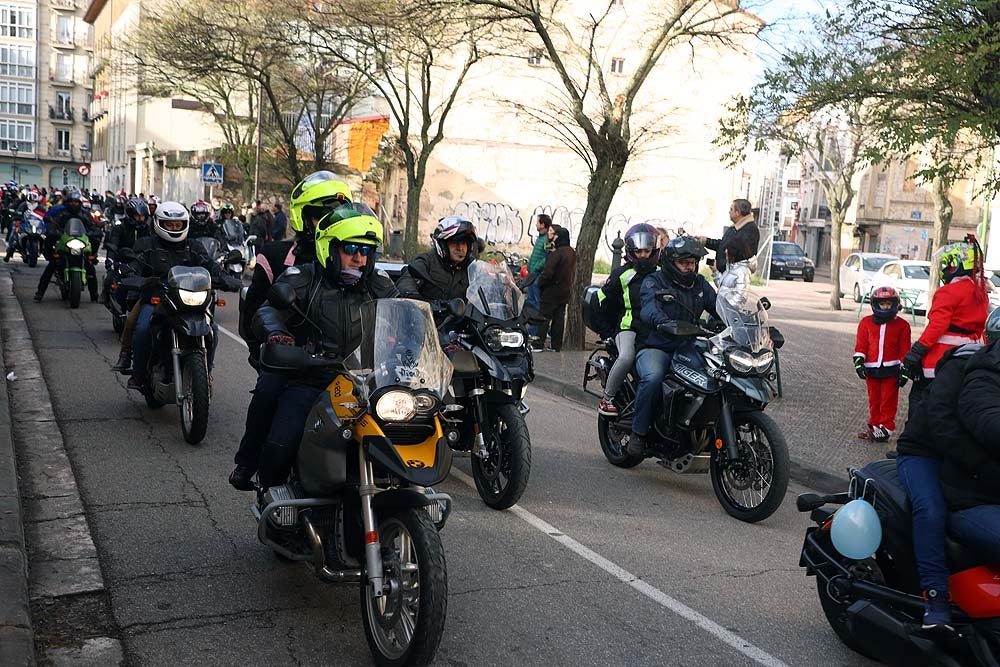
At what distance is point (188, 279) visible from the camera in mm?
8211

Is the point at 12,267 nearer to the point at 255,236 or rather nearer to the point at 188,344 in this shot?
the point at 255,236

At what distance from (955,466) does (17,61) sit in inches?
4274

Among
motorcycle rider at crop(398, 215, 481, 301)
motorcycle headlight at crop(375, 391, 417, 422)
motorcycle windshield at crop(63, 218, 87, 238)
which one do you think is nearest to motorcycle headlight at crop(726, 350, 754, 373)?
motorcycle rider at crop(398, 215, 481, 301)

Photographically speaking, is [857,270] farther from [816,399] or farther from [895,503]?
[895,503]

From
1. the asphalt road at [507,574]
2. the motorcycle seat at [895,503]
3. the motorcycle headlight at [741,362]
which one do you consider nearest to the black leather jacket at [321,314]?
the asphalt road at [507,574]

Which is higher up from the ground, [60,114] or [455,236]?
[60,114]

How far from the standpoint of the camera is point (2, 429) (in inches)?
291

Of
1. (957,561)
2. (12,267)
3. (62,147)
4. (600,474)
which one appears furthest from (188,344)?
(62,147)

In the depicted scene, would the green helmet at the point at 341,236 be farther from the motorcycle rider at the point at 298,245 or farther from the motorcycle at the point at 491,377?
the motorcycle at the point at 491,377

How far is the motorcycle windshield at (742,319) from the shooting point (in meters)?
6.89

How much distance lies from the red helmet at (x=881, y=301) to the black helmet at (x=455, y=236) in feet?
13.8

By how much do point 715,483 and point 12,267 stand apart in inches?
782

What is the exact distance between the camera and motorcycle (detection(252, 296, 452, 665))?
3973mm

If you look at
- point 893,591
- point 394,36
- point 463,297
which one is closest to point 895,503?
point 893,591
